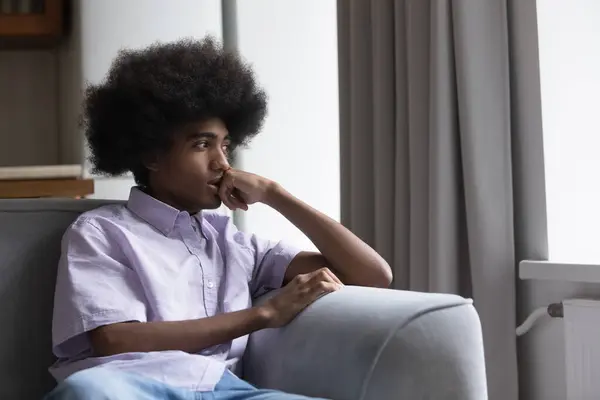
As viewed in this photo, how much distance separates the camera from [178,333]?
1.33 metres

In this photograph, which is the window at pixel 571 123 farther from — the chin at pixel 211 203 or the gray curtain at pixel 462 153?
the chin at pixel 211 203

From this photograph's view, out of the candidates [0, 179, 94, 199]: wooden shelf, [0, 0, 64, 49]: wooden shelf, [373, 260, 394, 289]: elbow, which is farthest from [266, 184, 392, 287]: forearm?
[0, 0, 64, 49]: wooden shelf

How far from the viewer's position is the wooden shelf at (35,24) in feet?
9.07

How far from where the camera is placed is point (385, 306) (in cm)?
126

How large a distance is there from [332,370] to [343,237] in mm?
387

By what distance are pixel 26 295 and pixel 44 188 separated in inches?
42.1

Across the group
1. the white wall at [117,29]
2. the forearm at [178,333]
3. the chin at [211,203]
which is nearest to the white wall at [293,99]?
the white wall at [117,29]

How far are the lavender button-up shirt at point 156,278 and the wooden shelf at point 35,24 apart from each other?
1.44 metres

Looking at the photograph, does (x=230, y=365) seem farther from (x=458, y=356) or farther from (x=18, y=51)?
(x=18, y=51)

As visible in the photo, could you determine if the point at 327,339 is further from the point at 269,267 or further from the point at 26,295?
the point at 26,295

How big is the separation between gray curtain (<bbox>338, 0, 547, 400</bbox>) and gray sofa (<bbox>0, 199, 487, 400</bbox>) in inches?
22.4

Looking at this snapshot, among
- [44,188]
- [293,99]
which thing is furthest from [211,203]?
[293,99]

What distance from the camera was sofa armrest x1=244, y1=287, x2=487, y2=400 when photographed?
1.17 metres

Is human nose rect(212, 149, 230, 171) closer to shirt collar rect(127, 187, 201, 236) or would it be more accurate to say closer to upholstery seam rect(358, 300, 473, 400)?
shirt collar rect(127, 187, 201, 236)
